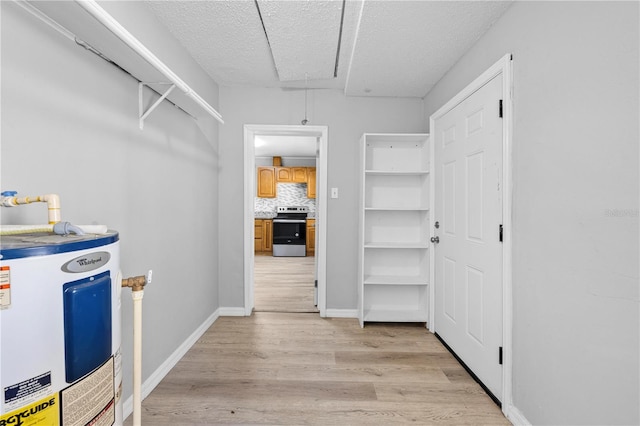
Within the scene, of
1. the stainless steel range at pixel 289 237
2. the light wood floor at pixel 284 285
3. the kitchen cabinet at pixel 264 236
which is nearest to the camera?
the light wood floor at pixel 284 285

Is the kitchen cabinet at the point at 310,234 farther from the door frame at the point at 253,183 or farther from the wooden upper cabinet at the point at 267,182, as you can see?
the door frame at the point at 253,183

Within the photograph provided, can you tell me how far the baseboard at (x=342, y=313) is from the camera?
3.04m

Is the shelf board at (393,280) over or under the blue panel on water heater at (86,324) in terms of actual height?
under

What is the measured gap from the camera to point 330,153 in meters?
3.02

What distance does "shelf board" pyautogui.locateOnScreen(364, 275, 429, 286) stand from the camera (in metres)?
2.77

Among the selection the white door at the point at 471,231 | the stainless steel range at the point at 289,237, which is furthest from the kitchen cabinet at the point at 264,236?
the white door at the point at 471,231

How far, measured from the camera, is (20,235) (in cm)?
88

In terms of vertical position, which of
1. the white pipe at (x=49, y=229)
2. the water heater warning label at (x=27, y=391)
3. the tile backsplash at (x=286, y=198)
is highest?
the tile backsplash at (x=286, y=198)

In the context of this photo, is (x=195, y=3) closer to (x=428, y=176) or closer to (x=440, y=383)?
(x=428, y=176)

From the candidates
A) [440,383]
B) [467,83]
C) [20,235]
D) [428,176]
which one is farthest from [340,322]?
[20,235]

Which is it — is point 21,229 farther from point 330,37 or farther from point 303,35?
point 330,37

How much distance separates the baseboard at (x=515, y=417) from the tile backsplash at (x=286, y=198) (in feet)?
18.9

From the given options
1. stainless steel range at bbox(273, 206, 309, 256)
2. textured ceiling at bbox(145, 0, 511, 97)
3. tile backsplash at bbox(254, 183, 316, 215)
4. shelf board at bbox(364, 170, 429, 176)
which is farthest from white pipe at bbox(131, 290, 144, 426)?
tile backsplash at bbox(254, 183, 316, 215)

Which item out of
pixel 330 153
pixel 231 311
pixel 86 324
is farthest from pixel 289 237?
pixel 86 324
